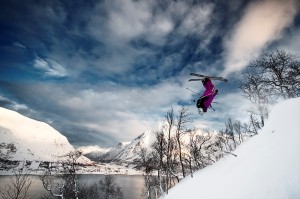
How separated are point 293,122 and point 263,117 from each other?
22820 mm

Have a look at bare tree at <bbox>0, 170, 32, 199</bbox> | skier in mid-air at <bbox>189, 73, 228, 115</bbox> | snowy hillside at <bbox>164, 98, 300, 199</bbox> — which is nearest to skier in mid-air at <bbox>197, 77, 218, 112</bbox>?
skier in mid-air at <bbox>189, 73, 228, 115</bbox>

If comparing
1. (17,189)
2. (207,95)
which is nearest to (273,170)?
(207,95)

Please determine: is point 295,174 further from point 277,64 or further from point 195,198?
point 277,64

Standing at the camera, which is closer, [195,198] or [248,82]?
[195,198]

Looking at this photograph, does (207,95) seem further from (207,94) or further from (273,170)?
(273,170)

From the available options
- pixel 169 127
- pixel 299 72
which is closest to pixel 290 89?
pixel 299 72

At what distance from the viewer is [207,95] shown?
45.1 ft

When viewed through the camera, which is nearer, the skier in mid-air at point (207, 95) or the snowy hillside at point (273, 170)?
the snowy hillside at point (273, 170)

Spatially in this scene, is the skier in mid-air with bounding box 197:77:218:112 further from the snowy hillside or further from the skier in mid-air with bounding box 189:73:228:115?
the snowy hillside

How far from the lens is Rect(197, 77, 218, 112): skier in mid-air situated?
1374cm

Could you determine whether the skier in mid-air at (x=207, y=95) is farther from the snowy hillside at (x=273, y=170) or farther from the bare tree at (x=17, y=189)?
the bare tree at (x=17, y=189)

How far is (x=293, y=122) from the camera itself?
12.2 meters

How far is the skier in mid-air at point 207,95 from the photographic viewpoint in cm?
1374

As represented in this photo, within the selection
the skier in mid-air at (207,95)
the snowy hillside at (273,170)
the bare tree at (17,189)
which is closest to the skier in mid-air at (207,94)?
the skier in mid-air at (207,95)
